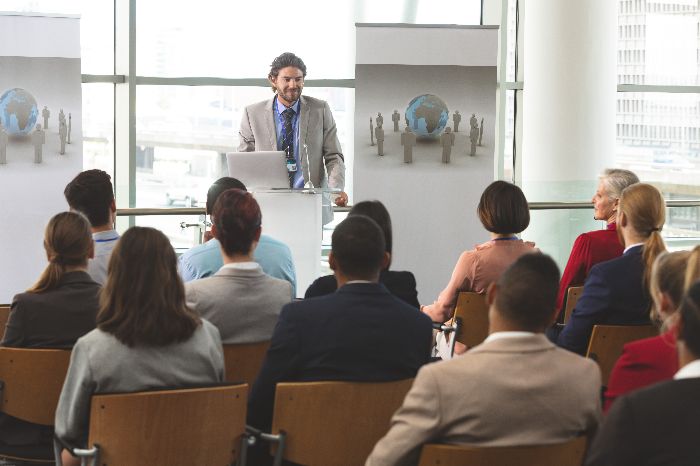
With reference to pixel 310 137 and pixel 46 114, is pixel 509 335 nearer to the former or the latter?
pixel 310 137

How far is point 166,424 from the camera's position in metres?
2.62

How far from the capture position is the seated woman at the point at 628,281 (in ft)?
12.0

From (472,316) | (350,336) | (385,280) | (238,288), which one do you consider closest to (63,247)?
(238,288)


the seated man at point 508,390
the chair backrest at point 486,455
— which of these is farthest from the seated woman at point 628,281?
the chair backrest at point 486,455

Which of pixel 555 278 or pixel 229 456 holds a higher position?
pixel 555 278

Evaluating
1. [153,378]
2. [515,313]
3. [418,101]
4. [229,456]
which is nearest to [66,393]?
[153,378]

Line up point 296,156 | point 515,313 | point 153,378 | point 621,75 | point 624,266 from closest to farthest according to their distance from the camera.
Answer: point 515,313
point 153,378
point 624,266
point 296,156
point 621,75

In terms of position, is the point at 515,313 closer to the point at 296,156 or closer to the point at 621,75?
the point at 296,156

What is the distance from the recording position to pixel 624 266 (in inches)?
145

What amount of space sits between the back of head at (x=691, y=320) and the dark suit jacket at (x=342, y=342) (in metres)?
0.99

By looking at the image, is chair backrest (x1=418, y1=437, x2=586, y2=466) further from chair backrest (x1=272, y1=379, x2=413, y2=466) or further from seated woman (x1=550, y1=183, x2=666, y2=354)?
seated woman (x1=550, y1=183, x2=666, y2=354)

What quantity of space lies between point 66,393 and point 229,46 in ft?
19.2

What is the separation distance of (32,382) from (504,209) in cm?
217

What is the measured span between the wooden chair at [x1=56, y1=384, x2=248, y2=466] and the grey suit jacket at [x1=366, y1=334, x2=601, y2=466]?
566mm
